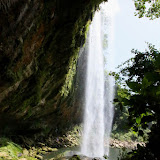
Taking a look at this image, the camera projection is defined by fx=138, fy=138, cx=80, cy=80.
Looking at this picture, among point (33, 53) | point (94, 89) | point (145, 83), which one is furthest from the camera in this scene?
point (94, 89)

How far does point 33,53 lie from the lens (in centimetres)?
570

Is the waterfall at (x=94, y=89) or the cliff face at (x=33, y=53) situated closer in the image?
the cliff face at (x=33, y=53)

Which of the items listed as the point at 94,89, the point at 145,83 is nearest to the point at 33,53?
the point at 145,83

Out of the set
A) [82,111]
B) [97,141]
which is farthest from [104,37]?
[97,141]

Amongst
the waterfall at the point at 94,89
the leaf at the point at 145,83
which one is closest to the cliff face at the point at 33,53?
the leaf at the point at 145,83

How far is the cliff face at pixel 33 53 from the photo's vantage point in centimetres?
419

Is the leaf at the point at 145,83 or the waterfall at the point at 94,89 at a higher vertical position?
the waterfall at the point at 94,89

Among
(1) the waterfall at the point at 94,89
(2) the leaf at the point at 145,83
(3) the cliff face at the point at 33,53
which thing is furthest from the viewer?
(1) the waterfall at the point at 94,89

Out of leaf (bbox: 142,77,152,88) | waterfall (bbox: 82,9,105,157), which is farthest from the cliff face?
waterfall (bbox: 82,9,105,157)

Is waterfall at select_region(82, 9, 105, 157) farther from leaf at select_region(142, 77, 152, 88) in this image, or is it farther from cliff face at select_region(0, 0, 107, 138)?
leaf at select_region(142, 77, 152, 88)

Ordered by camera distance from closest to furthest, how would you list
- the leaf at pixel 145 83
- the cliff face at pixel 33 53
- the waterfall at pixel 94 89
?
the leaf at pixel 145 83 → the cliff face at pixel 33 53 → the waterfall at pixel 94 89

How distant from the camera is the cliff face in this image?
4.19m

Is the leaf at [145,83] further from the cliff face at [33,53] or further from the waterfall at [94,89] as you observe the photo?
the waterfall at [94,89]

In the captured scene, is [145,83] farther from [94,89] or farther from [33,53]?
[94,89]
